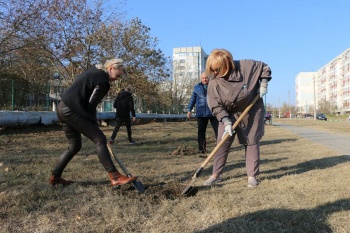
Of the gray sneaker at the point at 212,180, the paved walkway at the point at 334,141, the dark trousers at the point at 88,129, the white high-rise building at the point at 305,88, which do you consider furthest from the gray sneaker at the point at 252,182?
the white high-rise building at the point at 305,88

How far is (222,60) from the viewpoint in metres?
4.29

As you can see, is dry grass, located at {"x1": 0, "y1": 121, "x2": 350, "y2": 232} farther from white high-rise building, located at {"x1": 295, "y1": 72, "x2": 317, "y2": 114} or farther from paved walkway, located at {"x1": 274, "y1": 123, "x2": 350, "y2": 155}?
white high-rise building, located at {"x1": 295, "y1": 72, "x2": 317, "y2": 114}

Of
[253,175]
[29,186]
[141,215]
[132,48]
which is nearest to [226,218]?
[141,215]

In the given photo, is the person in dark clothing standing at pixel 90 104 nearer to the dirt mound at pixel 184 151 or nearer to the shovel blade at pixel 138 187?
the shovel blade at pixel 138 187

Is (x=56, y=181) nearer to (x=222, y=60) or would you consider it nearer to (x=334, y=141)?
(x=222, y=60)

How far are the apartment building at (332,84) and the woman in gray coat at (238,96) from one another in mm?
88535

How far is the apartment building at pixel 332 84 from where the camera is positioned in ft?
348

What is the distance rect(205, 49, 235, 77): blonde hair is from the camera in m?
4.29

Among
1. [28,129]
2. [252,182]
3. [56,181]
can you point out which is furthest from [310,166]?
[28,129]

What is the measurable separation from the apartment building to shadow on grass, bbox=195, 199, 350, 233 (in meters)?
89.8

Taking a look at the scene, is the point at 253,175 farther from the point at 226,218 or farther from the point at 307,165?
the point at 307,165

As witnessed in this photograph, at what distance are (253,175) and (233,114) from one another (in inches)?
33.1

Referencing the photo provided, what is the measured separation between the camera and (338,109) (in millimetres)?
110312

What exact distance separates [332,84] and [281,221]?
430 feet
